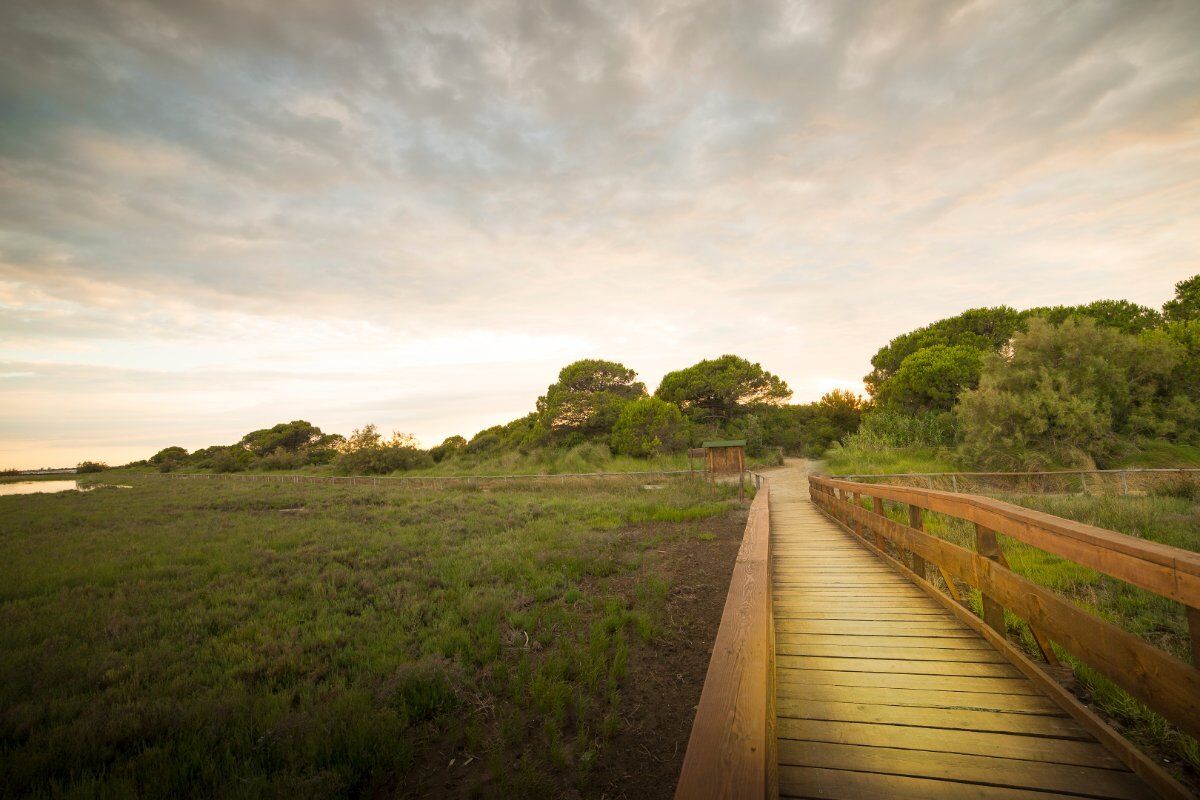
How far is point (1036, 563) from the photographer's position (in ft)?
22.0

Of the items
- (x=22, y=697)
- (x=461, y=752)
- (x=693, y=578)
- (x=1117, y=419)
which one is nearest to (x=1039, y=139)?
(x=1117, y=419)

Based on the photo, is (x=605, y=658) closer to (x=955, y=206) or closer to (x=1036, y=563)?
(x=1036, y=563)

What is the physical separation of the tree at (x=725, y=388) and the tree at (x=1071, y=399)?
23.2 meters

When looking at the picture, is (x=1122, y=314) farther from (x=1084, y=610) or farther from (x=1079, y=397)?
(x=1084, y=610)

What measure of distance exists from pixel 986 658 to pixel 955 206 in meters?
21.7

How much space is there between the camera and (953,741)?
2.17 m

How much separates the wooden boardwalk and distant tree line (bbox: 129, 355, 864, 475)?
95.3ft

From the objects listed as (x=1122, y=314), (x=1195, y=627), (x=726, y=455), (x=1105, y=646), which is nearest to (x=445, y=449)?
(x=726, y=455)

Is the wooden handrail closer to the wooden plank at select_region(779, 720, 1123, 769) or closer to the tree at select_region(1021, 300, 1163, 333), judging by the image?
the wooden plank at select_region(779, 720, 1123, 769)

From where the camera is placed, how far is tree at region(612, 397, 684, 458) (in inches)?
1303

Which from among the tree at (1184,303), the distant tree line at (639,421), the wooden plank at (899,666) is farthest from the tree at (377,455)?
the tree at (1184,303)

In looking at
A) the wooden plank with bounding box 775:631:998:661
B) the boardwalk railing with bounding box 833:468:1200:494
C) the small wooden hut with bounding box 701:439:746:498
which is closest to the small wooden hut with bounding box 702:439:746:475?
the small wooden hut with bounding box 701:439:746:498

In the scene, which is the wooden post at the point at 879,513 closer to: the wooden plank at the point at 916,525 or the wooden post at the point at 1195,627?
the wooden plank at the point at 916,525

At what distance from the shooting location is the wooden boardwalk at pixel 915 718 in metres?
1.88
